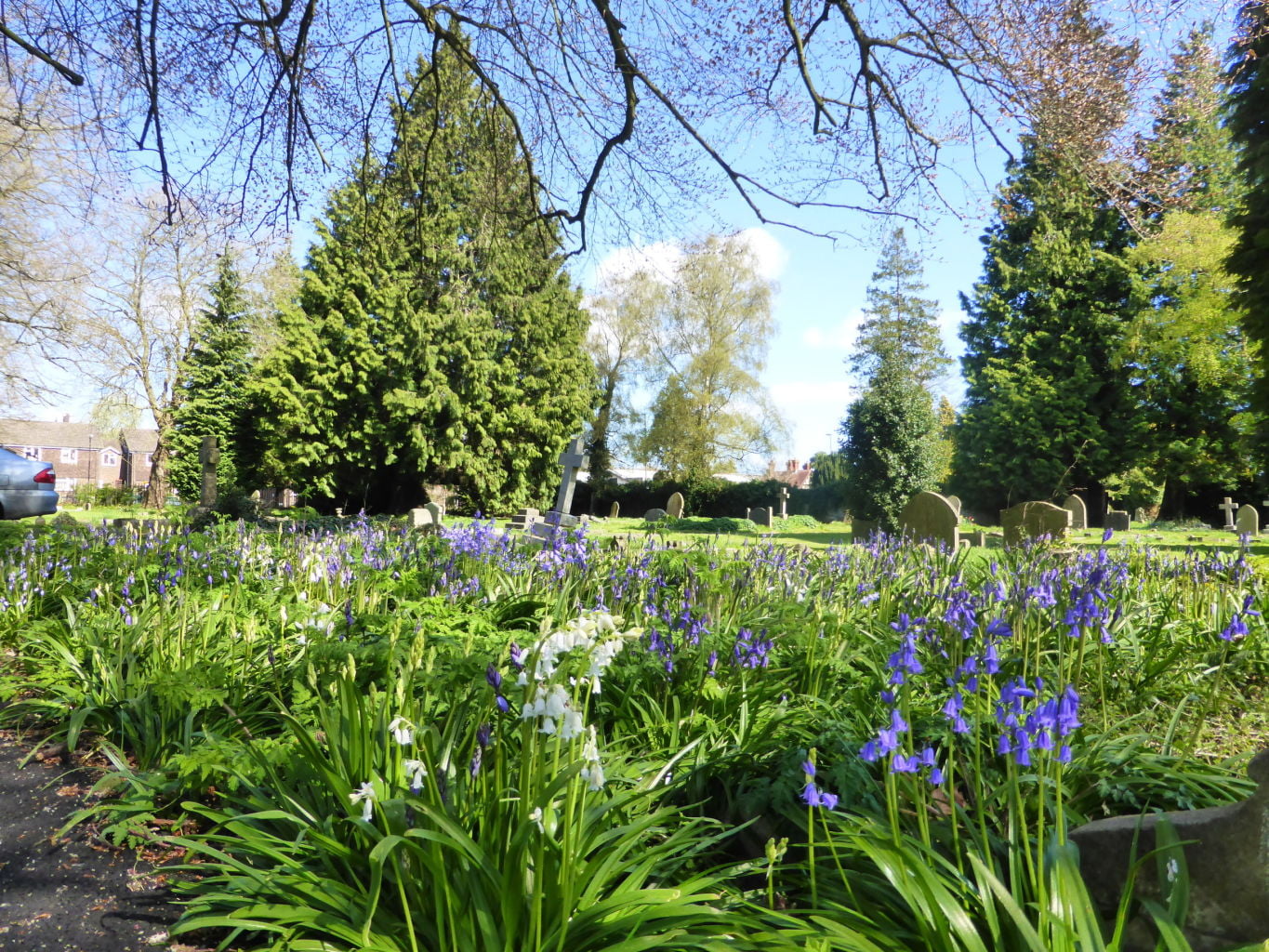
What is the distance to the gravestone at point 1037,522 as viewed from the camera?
11461mm

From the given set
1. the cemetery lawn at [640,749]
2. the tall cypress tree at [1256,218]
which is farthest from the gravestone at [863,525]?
the cemetery lawn at [640,749]

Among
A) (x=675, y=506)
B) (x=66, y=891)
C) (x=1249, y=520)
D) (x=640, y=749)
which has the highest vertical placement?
(x=1249, y=520)

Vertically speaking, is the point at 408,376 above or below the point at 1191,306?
below

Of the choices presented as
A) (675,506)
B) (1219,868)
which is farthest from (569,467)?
(675,506)

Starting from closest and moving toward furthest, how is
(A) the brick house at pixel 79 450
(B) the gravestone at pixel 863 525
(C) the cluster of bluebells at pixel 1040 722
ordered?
(C) the cluster of bluebells at pixel 1040 722 < (B) the gravestone at pixel 863 525 < (A) the brick house at pixel 79 450

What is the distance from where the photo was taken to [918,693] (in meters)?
3.23

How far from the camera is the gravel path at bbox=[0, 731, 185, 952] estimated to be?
222 centimetres

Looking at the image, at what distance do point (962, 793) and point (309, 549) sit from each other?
17.8 feet

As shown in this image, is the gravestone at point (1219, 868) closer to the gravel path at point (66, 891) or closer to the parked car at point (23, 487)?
the gravel path at point (66, 891)

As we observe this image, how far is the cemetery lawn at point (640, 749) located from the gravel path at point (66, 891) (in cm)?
10

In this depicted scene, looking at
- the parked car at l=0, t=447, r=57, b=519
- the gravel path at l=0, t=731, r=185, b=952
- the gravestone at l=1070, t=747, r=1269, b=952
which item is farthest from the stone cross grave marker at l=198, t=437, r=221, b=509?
the gravestone at l=1070, t=747, r=1269, b=952

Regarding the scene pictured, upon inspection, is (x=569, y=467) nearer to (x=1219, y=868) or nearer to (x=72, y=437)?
(x=1219, y=868)

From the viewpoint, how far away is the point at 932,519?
1118 cm

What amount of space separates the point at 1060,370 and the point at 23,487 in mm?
30605
